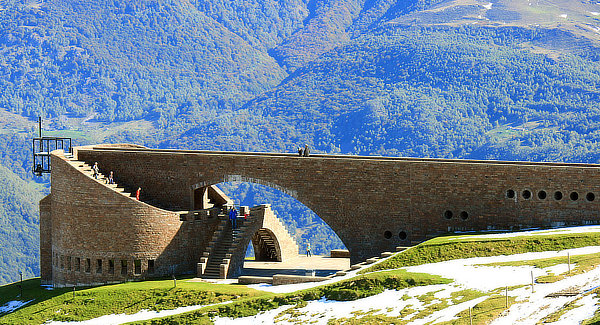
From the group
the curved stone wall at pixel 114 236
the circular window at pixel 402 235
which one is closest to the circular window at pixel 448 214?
the circular window at pixel 402 235

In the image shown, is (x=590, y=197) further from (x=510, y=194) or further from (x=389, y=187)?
(x=389, y=187)

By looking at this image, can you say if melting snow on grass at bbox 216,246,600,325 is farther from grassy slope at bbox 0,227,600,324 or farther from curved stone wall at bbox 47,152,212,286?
curved stone wall at bbox 47,152,212,286

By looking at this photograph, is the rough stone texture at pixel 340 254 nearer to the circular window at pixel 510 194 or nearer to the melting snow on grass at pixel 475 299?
the circular window at pixel 510 194

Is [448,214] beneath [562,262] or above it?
above

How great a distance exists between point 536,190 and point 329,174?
12.6m

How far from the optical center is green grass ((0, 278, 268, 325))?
49531mm

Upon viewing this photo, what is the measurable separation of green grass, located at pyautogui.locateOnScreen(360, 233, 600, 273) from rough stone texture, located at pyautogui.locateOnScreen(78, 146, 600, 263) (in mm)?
4186

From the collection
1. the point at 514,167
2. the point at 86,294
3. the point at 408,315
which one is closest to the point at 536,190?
the point at 514,167

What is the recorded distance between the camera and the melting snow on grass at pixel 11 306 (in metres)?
56.8

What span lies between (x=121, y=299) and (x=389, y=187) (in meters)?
16.8

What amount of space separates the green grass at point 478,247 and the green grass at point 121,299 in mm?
7751

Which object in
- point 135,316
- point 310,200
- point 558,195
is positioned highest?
point 310,200

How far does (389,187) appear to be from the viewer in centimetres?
5450

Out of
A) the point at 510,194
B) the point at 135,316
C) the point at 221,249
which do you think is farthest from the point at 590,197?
the point at 135,316
